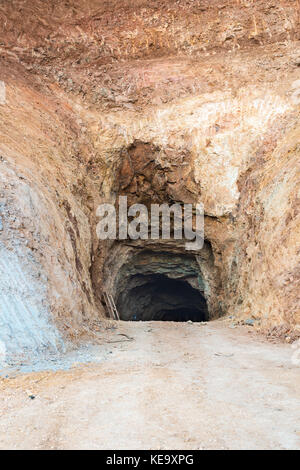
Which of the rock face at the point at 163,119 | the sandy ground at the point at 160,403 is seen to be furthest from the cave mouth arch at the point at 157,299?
the sandy ground at the point at 160,403

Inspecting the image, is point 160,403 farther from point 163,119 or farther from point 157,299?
point 157,299

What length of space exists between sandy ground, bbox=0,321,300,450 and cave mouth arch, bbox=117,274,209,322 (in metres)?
11.5

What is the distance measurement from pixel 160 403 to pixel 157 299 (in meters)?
17.2

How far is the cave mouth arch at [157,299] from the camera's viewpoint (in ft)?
61.7

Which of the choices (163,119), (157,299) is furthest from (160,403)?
(157,299)

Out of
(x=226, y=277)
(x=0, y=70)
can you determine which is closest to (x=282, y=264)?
(x=226, y=277)

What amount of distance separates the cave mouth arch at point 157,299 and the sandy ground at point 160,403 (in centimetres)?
1152

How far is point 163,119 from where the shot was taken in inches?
585

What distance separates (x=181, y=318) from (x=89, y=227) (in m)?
14.0

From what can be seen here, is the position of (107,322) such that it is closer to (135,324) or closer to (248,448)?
(135,324)

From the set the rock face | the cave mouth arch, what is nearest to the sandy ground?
the rock face

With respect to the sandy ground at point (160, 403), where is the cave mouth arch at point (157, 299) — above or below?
below

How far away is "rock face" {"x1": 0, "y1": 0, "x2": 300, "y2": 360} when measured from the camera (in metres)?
11.3

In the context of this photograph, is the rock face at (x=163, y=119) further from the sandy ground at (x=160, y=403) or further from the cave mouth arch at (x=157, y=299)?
the sandy ground at (x=160, y=403)
